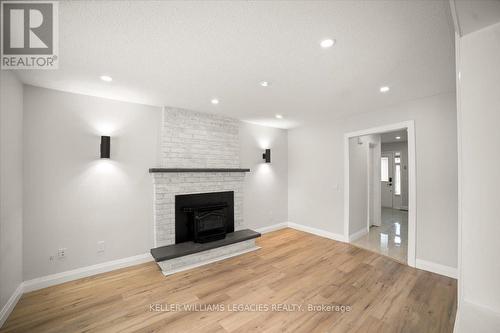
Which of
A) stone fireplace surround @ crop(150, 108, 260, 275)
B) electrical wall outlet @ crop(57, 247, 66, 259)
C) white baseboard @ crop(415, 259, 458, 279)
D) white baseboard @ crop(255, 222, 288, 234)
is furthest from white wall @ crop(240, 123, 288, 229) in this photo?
electrical wall outlet @ crop(57, 247, 66, 259)

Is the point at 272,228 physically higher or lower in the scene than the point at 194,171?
lower

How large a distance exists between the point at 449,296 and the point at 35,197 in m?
5.39

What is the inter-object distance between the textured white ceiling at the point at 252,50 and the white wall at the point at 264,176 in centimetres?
173

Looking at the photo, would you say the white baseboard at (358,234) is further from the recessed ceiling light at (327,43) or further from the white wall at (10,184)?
the white wall at (10,184)

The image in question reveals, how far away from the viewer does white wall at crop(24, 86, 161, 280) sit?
2.58 metres

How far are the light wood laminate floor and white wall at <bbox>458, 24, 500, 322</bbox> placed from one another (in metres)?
1.11

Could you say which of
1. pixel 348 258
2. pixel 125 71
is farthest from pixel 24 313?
pixel 348 258

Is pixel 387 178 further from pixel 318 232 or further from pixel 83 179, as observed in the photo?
pixel 83 179

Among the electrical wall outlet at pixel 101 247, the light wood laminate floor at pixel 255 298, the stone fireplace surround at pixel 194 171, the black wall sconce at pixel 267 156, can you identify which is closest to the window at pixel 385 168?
the light wood laminate floor at pixel 255 298

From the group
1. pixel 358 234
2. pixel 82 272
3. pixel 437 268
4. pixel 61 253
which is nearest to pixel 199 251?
pixel 82 272

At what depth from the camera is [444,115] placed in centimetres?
290

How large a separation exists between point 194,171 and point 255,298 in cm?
226

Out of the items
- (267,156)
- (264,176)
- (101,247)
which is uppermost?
(267,156)

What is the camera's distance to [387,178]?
25.7 feet
